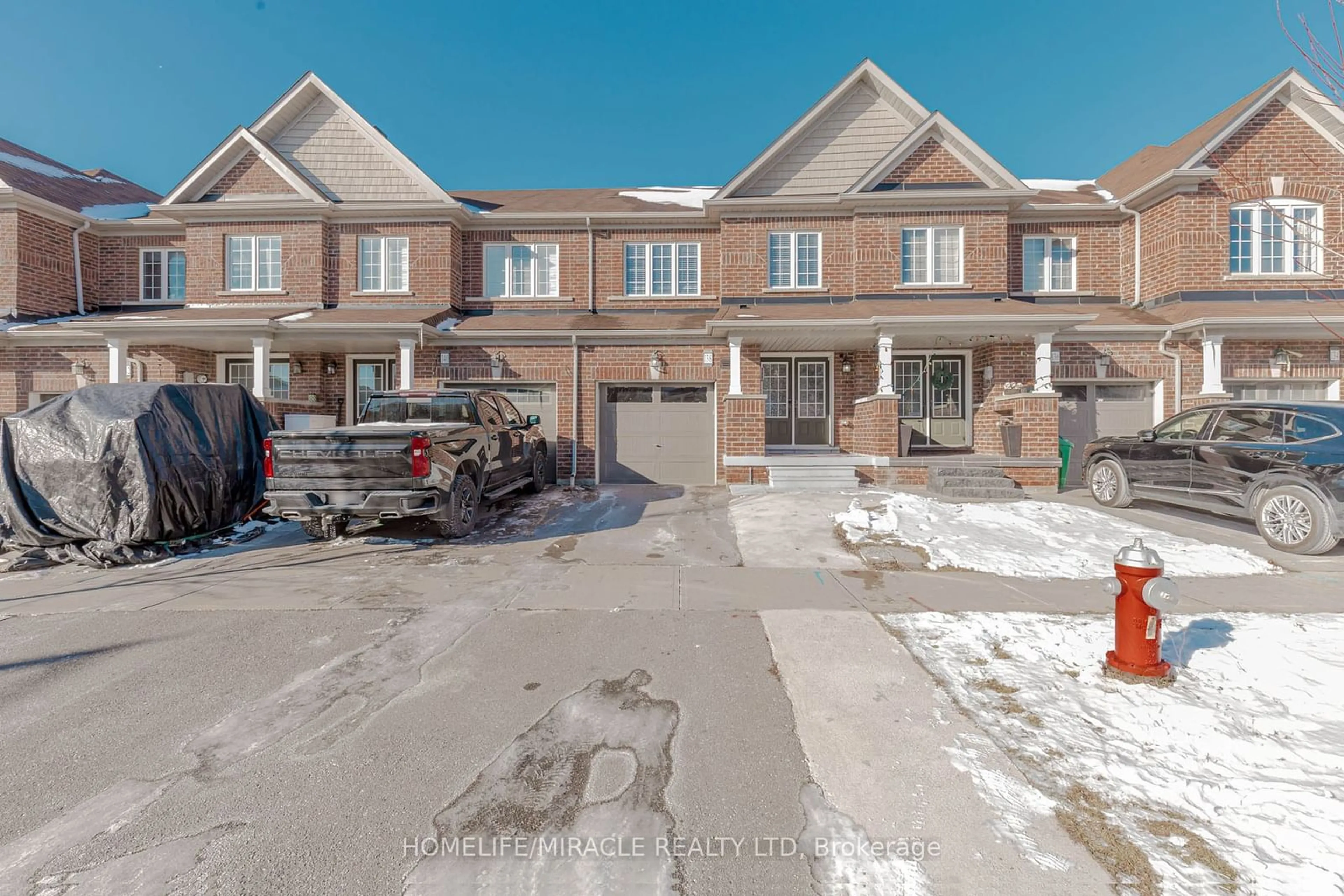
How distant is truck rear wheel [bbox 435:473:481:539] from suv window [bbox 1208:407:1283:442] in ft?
33.4

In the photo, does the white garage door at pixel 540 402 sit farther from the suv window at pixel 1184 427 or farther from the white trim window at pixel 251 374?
the suv window at pixel 1184 427

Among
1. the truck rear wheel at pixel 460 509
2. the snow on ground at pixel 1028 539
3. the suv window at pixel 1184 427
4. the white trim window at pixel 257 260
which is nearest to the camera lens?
the snow on ground at pixel 1028 539

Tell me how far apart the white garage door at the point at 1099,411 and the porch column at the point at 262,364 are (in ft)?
55.4

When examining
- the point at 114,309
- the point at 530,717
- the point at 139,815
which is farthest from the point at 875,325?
the point at 114,309

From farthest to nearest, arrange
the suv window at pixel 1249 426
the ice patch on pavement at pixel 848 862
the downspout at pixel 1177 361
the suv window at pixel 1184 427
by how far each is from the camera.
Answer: the downspout at pixel 1177 361 → the suv window at pixel 1184 427 → the suv window at pixel 1249 426 → the ice patch on pavement at pixel 848 862

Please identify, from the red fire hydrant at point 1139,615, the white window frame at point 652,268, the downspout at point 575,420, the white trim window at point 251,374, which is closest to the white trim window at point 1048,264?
the white window frame at point 652,268

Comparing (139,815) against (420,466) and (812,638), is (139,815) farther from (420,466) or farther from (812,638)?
(420,466)

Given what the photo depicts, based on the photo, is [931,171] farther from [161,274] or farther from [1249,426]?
[161,274]

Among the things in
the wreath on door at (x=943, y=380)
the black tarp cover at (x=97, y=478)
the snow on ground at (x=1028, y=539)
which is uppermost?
the wreath on door at (x=943, y=380)

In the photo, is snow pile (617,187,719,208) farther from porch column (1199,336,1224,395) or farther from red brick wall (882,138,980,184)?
A: porch column (1199,336,1224,395)

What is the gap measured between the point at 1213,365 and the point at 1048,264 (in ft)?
12.8

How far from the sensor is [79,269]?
1392 centimetres

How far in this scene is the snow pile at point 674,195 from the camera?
14.5 metres

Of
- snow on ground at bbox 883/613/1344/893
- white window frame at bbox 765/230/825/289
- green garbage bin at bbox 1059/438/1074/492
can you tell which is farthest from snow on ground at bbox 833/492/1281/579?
white window frame at bbox 765/230/825/289
